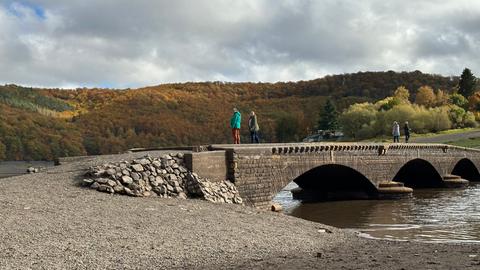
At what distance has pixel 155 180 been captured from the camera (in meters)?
20.7

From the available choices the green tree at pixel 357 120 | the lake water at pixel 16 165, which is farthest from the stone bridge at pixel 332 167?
the lake water at pixel 16 165

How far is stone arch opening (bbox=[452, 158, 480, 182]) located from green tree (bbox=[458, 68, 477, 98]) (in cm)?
A: 8554

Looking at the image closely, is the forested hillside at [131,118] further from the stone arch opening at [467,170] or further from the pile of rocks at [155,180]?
the pile of rocks at [155,180]

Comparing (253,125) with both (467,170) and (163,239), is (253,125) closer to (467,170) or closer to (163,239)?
(163,239)

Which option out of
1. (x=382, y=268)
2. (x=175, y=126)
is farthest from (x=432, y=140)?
(x=382, y=268)

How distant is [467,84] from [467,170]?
3458 inches

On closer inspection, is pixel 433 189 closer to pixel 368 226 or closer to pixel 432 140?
pixel 368 226

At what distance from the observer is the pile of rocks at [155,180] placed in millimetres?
19594

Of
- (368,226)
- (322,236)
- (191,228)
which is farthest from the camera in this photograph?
(368,226)

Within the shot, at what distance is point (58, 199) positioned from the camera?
17.1 metres

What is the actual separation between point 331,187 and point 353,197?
2.13 meters

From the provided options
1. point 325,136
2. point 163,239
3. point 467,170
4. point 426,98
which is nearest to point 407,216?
point 163,239

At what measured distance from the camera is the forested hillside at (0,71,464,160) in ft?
420

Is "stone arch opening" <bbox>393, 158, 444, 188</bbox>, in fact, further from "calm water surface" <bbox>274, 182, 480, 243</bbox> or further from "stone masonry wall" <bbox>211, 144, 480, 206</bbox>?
"calm water surface" <bbox>274, 182, 480, 243</bbox>
